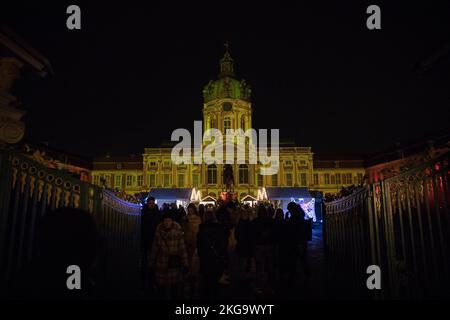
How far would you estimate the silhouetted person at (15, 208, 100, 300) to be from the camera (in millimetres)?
2557

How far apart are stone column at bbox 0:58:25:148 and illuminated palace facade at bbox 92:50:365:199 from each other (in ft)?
155

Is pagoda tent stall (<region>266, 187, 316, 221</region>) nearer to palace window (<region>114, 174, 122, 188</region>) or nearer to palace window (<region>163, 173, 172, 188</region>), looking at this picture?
palace window (<region>163, 173, 172, 188</region>)

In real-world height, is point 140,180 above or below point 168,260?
above

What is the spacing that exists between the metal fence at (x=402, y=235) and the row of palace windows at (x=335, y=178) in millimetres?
50965

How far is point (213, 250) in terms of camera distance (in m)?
5.87

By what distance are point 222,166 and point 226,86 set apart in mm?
14246

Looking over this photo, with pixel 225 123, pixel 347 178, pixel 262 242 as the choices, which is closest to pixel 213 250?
pixel 262 242

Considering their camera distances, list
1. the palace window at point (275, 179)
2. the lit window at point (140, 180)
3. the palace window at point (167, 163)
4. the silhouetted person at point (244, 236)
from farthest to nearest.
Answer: the lit window at point (140, 180)
the palace window at point (167, 163)
the palace window at point (275, 179)
the silhouetted person at point (244, 236)

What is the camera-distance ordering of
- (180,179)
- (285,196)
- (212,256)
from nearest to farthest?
1. (212,256)
2. (285,196)
3. (180,179)

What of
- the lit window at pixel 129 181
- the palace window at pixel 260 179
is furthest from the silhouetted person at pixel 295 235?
the lit window at pixel 129 181

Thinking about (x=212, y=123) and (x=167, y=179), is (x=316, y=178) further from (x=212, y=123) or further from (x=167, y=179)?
(x=167, y=179)

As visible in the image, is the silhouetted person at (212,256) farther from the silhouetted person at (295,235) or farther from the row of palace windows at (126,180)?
the row of palace windows at (126,180)

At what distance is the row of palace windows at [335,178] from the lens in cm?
5734

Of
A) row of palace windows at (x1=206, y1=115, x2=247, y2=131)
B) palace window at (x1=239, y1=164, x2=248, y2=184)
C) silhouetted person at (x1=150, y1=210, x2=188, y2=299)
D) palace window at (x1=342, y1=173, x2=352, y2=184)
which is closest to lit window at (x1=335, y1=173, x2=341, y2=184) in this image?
palace window at (x1=342, y1=173, x2=352, y2=184)
